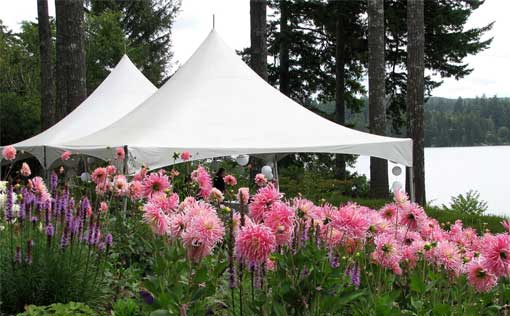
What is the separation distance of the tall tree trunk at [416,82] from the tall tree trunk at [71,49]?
6.53m

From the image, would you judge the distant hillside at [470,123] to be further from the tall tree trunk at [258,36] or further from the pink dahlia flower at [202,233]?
the pink dahlia flower at [202,233]

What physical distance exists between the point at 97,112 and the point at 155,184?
8.02 meters

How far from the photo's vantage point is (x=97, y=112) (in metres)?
10.6

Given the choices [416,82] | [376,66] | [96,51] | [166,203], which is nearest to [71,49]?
[376,66]

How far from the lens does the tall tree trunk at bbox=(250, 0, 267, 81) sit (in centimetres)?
1241

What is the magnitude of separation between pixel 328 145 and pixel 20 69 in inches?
898

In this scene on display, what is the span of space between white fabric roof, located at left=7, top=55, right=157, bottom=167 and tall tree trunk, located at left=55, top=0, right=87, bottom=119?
12.6 inches

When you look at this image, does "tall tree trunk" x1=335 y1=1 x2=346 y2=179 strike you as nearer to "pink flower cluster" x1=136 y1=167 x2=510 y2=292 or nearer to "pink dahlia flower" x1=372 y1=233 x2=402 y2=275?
"pink flower cluster" x1=136 y1=167 x2=510 y2=292

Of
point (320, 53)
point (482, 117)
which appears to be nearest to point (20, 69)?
point (320, 53)

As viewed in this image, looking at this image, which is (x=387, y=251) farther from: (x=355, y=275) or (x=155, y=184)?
(x=155, y=184)

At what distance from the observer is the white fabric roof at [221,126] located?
713 cm

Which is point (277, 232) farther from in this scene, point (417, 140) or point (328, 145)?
point (417, 140)

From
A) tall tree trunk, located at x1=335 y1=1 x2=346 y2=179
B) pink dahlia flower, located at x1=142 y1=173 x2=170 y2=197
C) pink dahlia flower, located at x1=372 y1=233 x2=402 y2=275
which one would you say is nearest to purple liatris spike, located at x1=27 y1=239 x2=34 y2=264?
pink dahlia flower, located at x1=142 y1=173 x2=170 y2=197

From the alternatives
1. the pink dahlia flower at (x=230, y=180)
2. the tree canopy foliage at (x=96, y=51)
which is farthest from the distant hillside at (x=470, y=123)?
the pink dahlia flower at (x=230, y=180)
